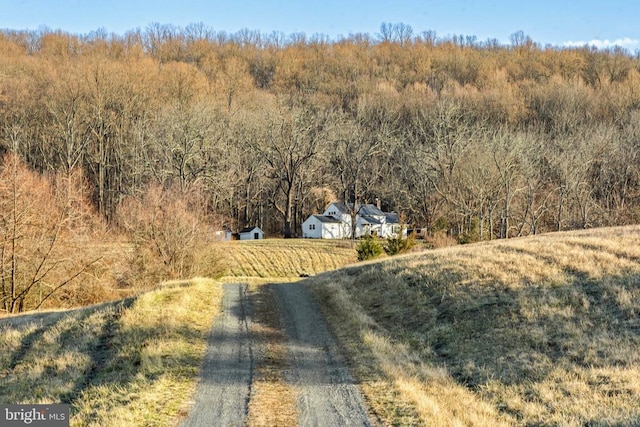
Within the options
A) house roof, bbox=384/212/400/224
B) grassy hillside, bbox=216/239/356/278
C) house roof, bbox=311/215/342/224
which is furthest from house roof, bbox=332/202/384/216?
grassy hillside, bbox=216/239/356/278

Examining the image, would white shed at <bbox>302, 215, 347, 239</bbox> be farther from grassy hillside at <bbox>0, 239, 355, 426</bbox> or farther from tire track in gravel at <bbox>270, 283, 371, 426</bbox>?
tire track in gravel at <bbox>270, 283, 371, 426</bbox>

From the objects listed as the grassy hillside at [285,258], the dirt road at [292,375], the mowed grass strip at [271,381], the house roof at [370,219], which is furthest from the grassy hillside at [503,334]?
the house roof at [370,219]

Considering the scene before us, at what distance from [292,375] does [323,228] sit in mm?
61469

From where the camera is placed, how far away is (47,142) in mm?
69438

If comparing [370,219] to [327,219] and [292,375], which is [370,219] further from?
[292,375]

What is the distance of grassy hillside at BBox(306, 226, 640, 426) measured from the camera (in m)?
10.6

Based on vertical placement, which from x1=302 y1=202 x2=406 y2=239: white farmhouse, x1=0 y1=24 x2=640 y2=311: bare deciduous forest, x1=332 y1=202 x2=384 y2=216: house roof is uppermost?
x1=0 y1=24 x2=640 y2=311: bare deciduous forest

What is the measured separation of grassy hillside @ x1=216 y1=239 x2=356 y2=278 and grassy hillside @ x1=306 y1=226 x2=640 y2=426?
95.6 feet

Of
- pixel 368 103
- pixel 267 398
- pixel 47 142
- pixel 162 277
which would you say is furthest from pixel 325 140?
pixel 267 398

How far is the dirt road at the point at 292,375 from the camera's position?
1014 cm

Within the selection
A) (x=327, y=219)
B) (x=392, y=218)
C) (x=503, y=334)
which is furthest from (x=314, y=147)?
(x=503, y=334)

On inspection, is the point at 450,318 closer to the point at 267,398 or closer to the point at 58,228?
the point at 267,398

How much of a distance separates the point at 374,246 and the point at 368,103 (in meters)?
64.3

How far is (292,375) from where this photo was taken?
12.7 metres
